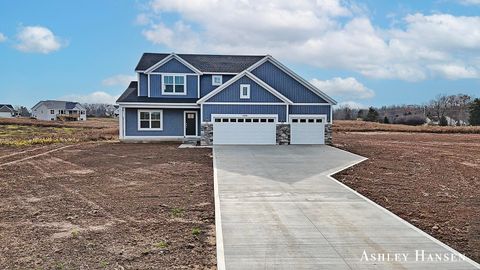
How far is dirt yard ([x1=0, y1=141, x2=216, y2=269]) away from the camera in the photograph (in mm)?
5926

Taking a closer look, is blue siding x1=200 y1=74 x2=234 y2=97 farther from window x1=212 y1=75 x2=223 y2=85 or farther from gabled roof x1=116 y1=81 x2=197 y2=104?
gabled roof x1=116 y1=81 x2=197 y2=104

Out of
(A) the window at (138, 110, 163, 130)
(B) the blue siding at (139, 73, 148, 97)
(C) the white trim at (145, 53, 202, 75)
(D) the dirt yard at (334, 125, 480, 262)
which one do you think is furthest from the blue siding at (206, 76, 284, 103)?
(D) the dirt yard at (334, 125, 480, 262)

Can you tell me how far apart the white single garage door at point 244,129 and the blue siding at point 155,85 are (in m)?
4.98

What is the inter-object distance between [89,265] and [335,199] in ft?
19.4

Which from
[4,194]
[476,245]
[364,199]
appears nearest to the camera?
[476,245]

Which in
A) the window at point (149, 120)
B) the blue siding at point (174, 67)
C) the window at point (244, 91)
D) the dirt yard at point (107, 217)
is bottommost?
the dirt yard at point (107, 217)

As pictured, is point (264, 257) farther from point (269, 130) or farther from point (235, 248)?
point (269, 130)

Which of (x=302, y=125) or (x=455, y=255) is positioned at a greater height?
(x=302, y=125)

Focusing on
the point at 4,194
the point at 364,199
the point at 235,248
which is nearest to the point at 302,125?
the point at 364,199

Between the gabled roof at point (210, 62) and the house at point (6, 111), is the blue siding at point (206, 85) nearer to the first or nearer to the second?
the gabled roof at point (210, 62)

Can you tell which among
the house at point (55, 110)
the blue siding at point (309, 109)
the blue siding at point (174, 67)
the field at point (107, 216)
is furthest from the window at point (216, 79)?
the house at point (55, 110)

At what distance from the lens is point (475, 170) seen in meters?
15.1

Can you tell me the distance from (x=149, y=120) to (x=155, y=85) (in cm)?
243

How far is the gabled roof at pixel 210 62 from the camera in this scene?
90.7 feet
